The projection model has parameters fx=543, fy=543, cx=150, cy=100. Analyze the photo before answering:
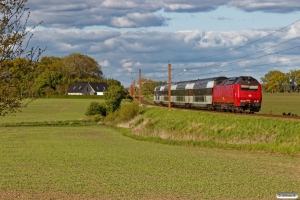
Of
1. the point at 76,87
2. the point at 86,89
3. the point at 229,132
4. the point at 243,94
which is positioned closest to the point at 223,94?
the point at 243,94

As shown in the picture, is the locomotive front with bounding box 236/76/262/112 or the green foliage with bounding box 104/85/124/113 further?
the green foliage with bounding box 104/85/124/113

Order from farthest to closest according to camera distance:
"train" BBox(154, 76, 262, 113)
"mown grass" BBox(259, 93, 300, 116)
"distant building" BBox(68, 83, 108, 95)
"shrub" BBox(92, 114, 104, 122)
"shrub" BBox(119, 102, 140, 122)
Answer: "distant building" BBox(68, 83, 108, 95) < "shrub" BBox(92, 114, 104, 122) < "shrub" BBox(119, 102, 140, 122) < "mown grass" BBox(259, 93, 300, 116) < "train" BBox(154, 76, 262, 113)

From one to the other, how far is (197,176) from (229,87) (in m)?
29.6

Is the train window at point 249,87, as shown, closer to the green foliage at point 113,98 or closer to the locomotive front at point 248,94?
the locomotive front at point 248,94

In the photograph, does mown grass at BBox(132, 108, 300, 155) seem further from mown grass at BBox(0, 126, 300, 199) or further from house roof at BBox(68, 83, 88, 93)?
house roof at BBox(68, 83, 88, 93)

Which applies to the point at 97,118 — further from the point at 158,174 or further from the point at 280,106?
the point at 158,174

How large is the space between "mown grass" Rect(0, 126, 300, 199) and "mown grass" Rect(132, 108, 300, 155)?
2533mm

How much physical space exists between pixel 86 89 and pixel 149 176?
574 ft

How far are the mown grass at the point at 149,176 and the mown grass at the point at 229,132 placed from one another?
253 cm

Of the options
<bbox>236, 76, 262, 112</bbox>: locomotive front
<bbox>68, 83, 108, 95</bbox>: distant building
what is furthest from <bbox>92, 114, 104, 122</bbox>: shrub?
<bbox>68, 83, 108, 95</bbox>: distant building

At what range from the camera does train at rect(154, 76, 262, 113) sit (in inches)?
1961

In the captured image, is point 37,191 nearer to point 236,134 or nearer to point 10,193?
point 10,193

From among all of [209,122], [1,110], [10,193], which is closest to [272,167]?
[10,193]

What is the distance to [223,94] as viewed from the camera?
54031 mm
